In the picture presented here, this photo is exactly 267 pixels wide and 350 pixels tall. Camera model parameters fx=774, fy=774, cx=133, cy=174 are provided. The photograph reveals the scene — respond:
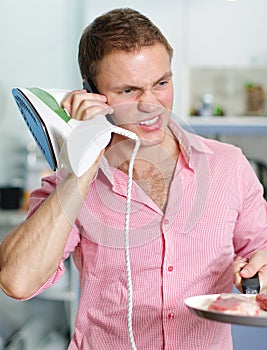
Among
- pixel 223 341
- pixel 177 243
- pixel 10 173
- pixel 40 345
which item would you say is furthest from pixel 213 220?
pixel 10 173

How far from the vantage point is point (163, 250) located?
135 centimetres

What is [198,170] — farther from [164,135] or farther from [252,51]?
[252,51]

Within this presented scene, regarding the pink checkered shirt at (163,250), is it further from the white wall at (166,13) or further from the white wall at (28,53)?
the white wall at (166,13)

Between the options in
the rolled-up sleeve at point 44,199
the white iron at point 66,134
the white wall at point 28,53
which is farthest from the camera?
the white wall at point 28,53

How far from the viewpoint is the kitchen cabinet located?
123 inches

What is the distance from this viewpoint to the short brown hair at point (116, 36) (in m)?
1.30

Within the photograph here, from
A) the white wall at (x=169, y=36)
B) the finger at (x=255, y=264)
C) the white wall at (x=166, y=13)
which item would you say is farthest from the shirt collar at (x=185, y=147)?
the white wall at (x=166, y=13)

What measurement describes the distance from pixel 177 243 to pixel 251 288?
0.17 m

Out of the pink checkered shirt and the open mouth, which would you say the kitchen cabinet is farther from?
the open mouth

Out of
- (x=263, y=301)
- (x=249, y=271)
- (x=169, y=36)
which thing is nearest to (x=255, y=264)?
(x=249, y=271)

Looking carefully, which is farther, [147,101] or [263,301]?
A: [147,101]

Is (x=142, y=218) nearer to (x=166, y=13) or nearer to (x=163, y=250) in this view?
(x=163, y=250)

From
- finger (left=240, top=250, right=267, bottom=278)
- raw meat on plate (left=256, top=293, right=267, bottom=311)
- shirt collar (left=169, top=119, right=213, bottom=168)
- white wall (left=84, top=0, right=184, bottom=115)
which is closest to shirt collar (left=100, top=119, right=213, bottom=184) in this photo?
shirt collar (left=169, top=119, right=213, bottom=168)

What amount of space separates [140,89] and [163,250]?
11.2 inches
